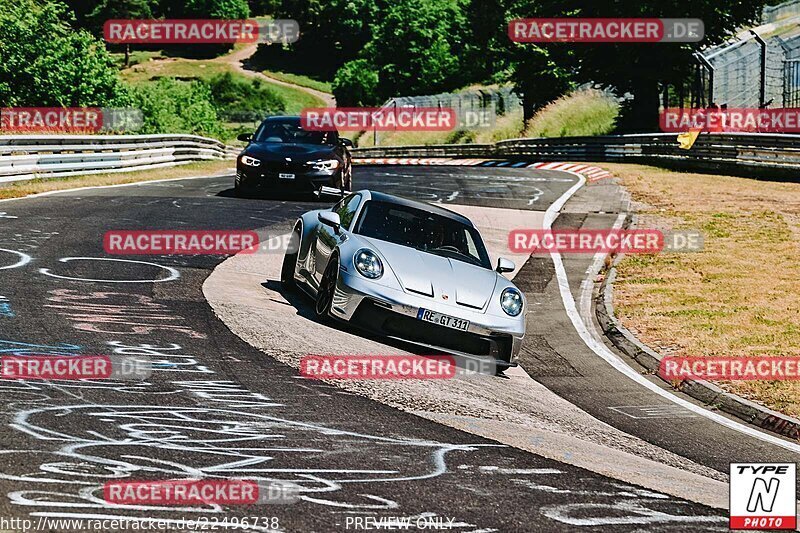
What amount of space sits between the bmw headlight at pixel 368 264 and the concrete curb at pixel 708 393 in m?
3.36

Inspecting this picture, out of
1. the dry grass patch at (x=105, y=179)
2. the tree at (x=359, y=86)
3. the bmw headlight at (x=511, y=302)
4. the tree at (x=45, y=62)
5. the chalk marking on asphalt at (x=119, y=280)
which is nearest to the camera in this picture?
the bmw headlight at (x=511, y=302)

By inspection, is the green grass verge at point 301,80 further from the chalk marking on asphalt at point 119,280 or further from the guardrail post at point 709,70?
the chalk marking on asphalt at point 119,280

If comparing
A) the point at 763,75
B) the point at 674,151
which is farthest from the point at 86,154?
the point at 763,75

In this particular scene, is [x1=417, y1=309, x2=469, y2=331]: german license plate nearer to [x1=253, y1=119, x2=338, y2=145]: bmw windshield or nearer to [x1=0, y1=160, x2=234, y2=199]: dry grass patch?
[x1=253, y1=119, x2=338, y2=145]: bmw windshield

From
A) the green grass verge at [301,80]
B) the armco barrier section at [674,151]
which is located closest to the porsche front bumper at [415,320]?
the armco barrier section at [674,151]

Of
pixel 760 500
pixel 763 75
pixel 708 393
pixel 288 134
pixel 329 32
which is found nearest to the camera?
pixel 760 500

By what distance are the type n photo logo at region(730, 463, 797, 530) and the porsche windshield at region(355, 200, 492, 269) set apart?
520 cm

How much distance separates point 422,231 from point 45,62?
36918mm

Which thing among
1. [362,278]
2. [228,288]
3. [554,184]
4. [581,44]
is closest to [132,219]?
[228,288]

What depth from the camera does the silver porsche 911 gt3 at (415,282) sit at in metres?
10.1

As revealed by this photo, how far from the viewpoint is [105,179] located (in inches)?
1076

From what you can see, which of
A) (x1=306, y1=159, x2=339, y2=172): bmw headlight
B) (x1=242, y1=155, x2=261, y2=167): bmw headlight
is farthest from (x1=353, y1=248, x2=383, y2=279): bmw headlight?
(x1=242, y1=155, x2=261, y2=167): bmw headlight

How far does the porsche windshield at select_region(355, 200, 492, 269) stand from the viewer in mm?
11273

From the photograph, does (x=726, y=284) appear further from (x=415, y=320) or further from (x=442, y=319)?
(x=415, y=320)
